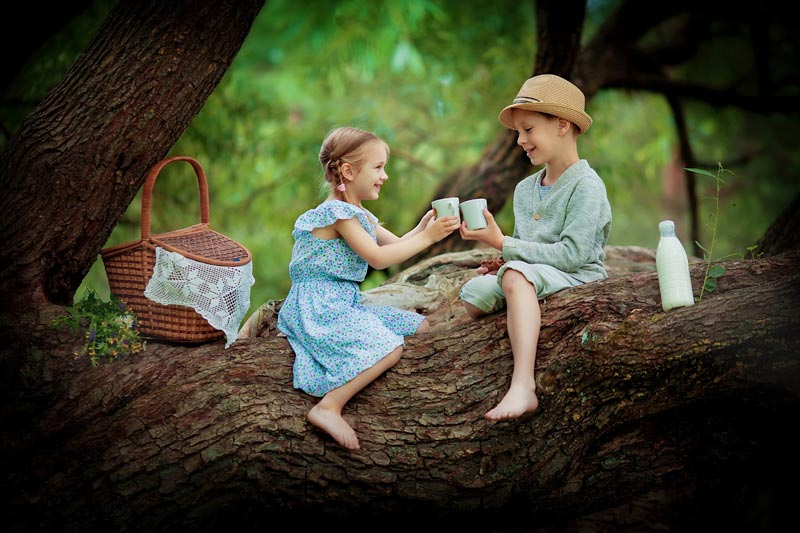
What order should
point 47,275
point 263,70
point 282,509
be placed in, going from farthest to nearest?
point 263,70 < point 47,275 < point 282,509

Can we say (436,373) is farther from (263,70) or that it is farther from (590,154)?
(263,70)

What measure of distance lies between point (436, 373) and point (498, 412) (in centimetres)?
38

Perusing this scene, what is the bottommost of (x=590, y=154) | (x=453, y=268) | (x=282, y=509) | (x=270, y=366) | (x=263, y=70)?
(x=282, y=509)

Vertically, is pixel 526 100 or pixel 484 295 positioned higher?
pixel 526 100

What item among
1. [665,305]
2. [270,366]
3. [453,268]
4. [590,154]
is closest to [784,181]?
[590,154]

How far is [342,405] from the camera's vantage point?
287 cm

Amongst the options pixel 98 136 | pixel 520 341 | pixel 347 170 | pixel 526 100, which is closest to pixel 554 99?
pixel 526 100

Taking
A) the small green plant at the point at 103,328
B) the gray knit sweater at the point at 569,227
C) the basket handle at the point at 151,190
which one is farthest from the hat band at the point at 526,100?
the small green plant at the point at 103,328

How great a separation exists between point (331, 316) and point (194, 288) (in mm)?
550

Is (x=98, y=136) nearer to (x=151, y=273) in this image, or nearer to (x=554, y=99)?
(x=151, y=273)

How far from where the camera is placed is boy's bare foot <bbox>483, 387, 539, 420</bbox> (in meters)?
2.65

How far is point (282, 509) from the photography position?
2.85 meters

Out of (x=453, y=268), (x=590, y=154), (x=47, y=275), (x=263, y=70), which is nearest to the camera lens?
(x=47, y=275)

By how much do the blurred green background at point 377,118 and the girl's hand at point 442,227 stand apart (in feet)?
10.8
